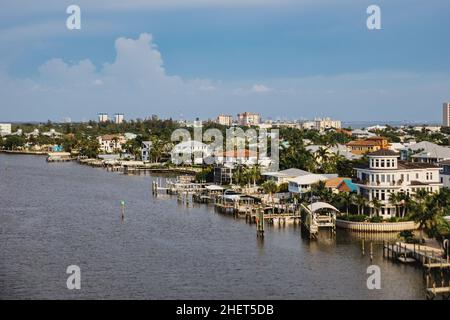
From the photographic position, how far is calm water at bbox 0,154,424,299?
1230 inches

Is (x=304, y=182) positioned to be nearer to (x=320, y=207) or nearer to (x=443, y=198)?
(x=320, y=207)

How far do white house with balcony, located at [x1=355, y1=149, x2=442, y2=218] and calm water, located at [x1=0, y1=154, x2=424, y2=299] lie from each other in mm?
4054

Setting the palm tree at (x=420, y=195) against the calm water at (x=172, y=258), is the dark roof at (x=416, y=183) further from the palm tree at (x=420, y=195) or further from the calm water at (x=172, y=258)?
the calm water at (x=172, y=258)

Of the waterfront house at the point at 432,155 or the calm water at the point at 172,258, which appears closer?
the calm water at the point at 172,258

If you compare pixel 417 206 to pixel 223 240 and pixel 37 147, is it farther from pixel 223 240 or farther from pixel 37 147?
pixel 37 147

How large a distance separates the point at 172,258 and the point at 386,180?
17.2 m

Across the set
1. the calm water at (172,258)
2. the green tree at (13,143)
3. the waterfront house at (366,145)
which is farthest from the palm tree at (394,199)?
the green tree at (13,143)

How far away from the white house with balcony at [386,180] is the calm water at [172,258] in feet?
13.3

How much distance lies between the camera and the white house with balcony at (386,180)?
45966 millimetres

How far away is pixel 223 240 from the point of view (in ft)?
142

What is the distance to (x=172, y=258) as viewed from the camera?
37.7 metres

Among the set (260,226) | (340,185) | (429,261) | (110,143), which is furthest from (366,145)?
(110,143)
